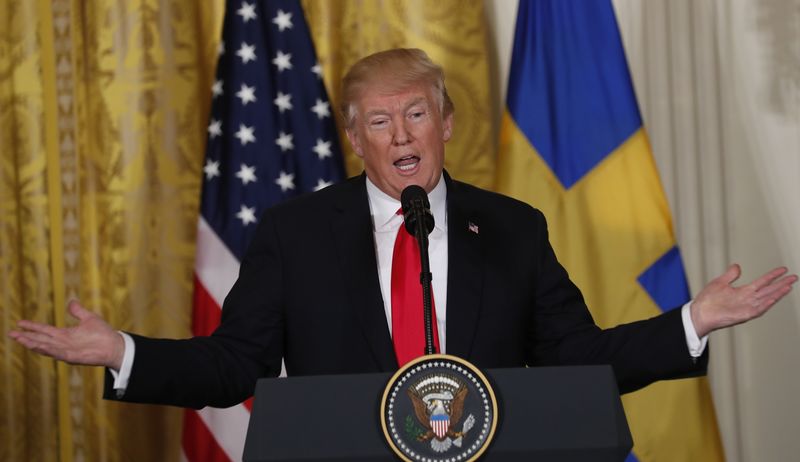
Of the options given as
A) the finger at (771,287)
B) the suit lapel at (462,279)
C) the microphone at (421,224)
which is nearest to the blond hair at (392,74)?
the suit lapel at (462,279)

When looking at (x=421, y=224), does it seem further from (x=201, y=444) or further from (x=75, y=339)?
(x=201, y=444)

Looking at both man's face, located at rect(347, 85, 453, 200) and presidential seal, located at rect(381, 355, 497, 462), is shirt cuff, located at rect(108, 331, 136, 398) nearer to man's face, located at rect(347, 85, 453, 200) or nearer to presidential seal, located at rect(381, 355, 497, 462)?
presidential seal, located at rect(381, 355, 497, 462)

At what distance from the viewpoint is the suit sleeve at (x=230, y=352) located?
2.10 meters

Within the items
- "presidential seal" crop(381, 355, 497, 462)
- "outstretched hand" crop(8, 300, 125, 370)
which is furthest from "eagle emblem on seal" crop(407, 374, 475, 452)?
"outstretched hand" crop(8, 300, 125, 370)

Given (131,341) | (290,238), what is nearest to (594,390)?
(131,341)

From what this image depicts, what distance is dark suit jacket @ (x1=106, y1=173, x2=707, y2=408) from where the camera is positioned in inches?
90.4

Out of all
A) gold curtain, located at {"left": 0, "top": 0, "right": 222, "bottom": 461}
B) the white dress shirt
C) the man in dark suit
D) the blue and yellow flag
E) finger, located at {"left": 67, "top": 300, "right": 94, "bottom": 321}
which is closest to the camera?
finger, located at {"left": 67, "top": 300, "right": 94, "bottom": 321}

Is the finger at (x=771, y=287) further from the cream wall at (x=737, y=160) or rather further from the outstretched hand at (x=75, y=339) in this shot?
the cream wall at (x=737, y=160)

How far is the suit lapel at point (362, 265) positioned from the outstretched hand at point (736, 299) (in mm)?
701

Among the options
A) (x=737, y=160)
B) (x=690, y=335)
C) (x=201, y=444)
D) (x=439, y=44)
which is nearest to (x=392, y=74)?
(x=690, y=335)

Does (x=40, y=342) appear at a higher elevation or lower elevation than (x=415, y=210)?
lower

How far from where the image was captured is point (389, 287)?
2.49 m

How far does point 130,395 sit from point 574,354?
1.02 meters

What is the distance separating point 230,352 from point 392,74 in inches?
30.8
